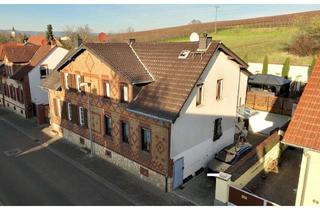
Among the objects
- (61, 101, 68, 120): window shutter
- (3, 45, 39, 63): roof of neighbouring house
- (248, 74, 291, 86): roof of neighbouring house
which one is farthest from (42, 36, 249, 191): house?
(3, 45, 39, 63): roof of neighbouring house

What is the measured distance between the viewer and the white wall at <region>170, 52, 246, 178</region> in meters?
16.7

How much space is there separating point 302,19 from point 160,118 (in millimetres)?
45714

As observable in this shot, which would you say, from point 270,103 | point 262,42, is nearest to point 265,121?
point 270,103

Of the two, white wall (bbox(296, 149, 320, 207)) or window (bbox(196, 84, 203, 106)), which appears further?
window (bbox(196, 84, 203, 106))

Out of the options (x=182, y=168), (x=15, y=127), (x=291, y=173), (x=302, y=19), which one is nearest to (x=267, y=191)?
(x=291, y=173)

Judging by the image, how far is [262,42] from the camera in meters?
61.1

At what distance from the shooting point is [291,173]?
61.5 ft

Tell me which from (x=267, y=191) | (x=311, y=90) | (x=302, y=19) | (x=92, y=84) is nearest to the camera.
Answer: (x=311, y=90)

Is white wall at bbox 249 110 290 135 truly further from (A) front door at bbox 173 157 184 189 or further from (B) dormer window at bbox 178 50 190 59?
(A) front door at bbox 173 157 184 189

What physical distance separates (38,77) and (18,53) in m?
4.22

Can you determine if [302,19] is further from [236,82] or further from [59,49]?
[59,49]

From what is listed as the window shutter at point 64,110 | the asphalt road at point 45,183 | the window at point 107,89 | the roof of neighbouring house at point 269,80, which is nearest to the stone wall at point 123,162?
the window shutter at point 64,110

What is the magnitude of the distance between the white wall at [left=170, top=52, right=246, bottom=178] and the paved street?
3.01 meters

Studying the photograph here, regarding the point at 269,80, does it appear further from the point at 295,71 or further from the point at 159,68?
the point at 159,68
